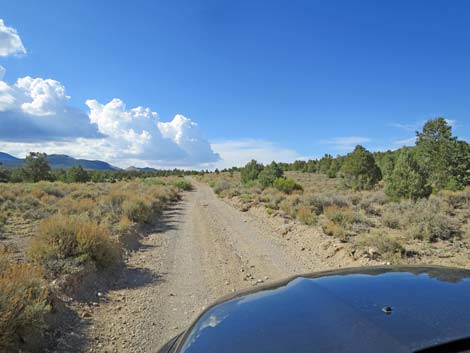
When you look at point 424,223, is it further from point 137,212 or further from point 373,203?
point 137,212

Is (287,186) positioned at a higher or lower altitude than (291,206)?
higher

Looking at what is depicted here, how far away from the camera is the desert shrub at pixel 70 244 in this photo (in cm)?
676

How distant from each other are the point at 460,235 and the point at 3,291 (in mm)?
12846

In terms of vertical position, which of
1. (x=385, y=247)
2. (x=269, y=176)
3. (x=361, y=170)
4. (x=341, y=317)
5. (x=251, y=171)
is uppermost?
(x=361, y=170)

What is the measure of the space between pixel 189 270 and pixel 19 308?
4219 millimetres

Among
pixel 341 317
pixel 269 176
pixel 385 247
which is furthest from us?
pixel 269 176

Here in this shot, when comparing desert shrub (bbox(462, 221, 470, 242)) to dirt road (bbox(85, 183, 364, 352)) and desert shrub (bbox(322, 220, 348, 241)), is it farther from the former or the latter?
dirt road (bbox(85, 183, 364, 352))

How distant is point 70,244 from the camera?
7.15m

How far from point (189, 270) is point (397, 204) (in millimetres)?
12754

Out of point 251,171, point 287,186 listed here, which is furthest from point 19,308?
point 251,171

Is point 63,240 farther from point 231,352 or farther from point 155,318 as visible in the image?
point 231,352

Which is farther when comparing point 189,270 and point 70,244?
A: point 189,270

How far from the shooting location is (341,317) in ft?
6.21

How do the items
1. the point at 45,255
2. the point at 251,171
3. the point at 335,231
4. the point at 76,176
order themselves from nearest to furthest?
the point at 45,255 < the point at 335,231 < the point at 251,171 < the point at 76,176
